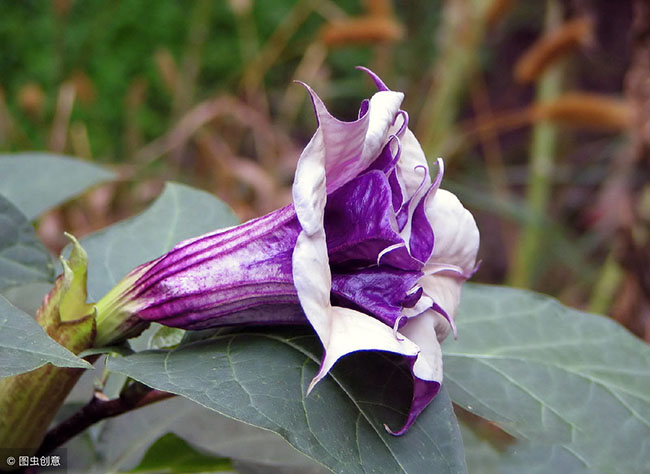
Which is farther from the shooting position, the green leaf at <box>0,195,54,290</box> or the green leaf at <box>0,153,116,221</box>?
the green leaf at <box>0,153,116,221</box>

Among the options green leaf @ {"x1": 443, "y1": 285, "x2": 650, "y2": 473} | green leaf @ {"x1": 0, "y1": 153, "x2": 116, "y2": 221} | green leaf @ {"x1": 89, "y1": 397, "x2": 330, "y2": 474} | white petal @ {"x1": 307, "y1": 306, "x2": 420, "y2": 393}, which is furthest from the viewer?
green leaf @ {"x1": 0, "y1": 153, "x2": 116, "y2": 221}

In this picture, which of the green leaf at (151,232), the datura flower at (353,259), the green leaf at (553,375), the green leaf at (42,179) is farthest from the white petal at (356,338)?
the green leaf at (42,179)

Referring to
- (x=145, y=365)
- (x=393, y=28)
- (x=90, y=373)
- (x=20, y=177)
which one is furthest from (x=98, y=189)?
(x=145, y=365)

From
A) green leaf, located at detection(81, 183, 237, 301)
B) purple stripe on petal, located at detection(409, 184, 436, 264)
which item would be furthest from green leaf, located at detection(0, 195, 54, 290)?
Result: purple stripe on petal, located at detection(409, 184, 436, 264)

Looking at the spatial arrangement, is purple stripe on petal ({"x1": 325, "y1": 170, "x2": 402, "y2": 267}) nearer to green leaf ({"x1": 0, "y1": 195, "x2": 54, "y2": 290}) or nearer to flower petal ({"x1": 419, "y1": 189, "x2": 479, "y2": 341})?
flower petal ({"x1": 419, "y1": 189, "x2": 479, "y2": 341})

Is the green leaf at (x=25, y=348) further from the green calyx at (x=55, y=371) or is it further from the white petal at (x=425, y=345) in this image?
the white petal at (x=425, y=345)

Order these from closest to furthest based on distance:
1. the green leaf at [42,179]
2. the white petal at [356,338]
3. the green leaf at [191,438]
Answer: the white petal at [356,338] < the green leaf at [191,438] < the green leaf at [42,179]
